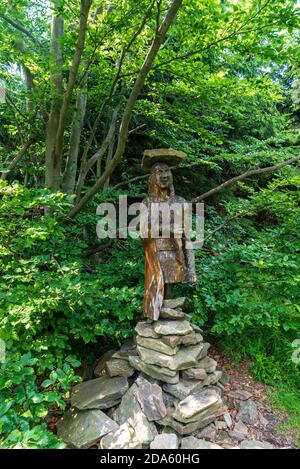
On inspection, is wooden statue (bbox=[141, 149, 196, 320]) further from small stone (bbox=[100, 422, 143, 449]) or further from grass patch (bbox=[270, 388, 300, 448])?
grass patch (bbox=[270, 388, 300, 448])

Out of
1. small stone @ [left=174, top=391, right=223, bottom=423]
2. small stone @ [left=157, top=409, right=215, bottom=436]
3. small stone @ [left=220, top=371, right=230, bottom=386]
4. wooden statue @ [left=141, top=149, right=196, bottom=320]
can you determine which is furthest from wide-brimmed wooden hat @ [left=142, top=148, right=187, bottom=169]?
small stone @ [left=220, top=371, right=230, bottom=386]

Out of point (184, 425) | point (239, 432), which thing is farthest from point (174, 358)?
point (239, 432)

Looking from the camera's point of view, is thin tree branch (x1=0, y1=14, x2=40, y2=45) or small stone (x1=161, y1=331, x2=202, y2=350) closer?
small stone (x1=161, y1=331, x2=202, y2=350)

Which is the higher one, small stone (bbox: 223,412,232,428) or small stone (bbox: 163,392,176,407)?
small stone (bbox: 163,392,176,407)

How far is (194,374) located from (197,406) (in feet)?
Answer: 0.87

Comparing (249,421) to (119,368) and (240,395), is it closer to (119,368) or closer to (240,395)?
(240,395)

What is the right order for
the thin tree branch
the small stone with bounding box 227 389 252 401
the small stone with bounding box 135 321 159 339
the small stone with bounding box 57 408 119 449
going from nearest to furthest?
the small stone with bounding box 57 408 119 449 → the small stone with bounding box 135 321 159 339 → the small stone with bounding box 227 389 252 401 → the thin tree branch

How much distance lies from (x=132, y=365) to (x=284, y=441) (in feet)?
4.87

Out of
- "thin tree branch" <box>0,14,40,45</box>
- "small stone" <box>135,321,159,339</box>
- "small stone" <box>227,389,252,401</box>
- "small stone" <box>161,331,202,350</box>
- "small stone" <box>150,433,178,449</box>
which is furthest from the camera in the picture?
"thin tree branch" <box>0,14,40,45</box>

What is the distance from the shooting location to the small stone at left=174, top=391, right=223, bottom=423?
91.5 inches

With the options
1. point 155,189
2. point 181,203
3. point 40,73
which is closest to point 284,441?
point 181,203

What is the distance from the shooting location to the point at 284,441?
2.53 meters

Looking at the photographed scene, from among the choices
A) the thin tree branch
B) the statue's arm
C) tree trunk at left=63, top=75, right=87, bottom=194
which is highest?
the thin tree branch
